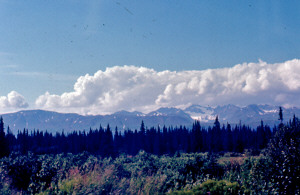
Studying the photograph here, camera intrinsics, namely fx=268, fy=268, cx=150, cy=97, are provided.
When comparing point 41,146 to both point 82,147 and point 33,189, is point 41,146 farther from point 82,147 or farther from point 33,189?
point 33,189

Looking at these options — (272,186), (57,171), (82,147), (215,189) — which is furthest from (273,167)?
(82,147)

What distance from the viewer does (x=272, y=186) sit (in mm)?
8992

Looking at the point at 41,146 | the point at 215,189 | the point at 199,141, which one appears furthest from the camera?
the point at 41,146

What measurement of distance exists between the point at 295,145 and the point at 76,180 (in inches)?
329

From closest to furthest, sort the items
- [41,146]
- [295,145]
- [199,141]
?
[295,145]
[199,141]
[41,146]

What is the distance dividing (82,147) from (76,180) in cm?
12703

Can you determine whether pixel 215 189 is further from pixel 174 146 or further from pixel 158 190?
pixel 174 146

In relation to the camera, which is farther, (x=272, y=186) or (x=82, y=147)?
(x=82, y=147)

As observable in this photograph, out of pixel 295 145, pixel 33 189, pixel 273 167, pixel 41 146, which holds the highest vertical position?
pixel 295 145

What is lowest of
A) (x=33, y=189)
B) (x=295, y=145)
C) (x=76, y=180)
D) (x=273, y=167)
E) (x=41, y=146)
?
(x=41, y=146)

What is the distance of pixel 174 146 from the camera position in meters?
128

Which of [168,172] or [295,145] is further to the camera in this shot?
[168,172]

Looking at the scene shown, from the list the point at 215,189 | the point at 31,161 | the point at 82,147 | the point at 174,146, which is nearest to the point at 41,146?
the point at 82,147

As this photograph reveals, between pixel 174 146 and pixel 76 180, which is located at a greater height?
pixel 76 180
